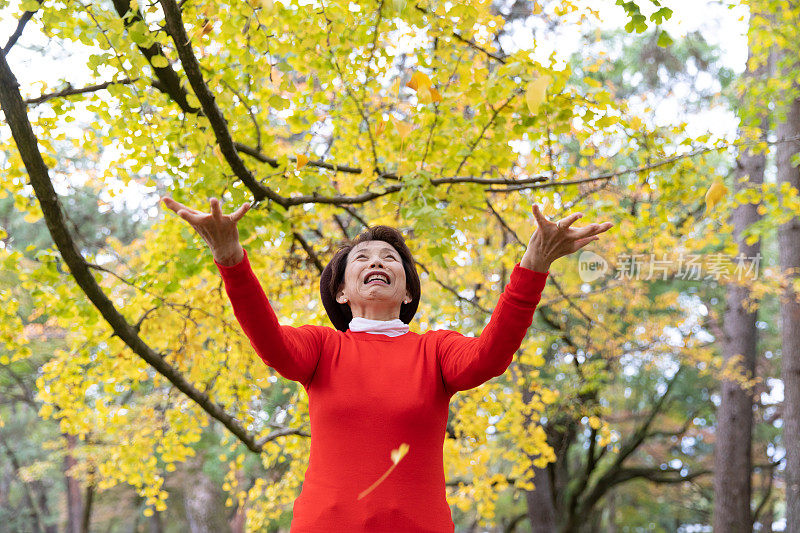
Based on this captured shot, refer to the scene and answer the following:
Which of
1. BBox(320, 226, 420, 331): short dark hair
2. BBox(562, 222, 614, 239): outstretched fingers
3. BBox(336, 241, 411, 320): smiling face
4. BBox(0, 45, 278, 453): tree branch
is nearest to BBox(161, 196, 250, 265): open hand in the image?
BBox(336, 241, 411, 320): smiling face

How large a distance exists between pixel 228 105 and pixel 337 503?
226cm

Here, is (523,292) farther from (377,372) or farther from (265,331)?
(265,331)

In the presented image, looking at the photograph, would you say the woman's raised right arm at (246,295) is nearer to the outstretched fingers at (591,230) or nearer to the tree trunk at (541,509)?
the outstretched fingers at (591,230)

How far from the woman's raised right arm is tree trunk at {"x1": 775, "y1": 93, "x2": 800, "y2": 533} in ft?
18.2

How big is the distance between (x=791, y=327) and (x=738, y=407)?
82.7 inches

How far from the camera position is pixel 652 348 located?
342 inches

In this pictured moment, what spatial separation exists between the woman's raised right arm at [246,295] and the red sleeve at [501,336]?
0.45 meters

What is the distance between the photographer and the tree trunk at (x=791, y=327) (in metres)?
6.05

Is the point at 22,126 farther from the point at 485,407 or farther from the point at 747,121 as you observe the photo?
the point at 747,121

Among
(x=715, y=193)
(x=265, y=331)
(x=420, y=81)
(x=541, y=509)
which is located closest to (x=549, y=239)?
(x=265, y=331)

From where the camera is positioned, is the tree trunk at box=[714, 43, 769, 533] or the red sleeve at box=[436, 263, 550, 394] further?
the tree trunk at box=[714, 43, 769, 533]

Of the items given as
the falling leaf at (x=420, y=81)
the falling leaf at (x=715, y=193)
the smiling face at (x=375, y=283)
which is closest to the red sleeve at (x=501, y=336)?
the smiling face at (x=375, y=283)

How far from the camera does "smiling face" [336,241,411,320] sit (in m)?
2.19

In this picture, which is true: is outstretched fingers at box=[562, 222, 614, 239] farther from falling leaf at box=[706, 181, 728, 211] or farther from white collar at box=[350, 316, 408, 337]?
falling leaf at box=[706, 181, 728, 211]
